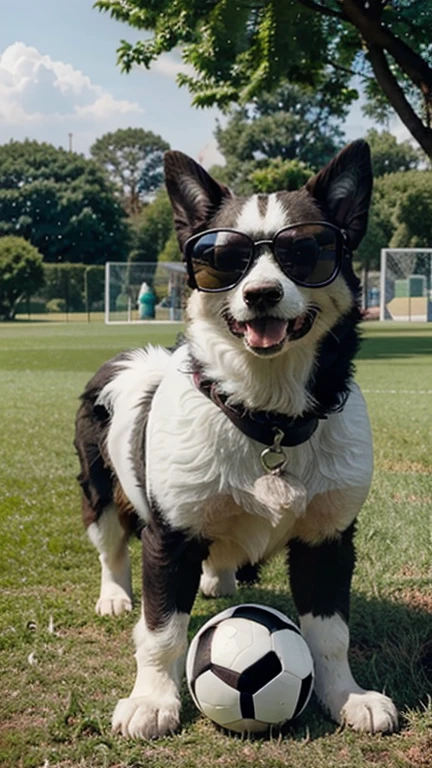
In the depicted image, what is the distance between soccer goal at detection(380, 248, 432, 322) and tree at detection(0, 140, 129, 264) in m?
28.3

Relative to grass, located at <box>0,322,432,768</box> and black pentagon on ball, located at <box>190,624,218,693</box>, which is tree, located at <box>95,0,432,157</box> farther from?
black pentagon on ball, located at <box>190,624,218,693</box>

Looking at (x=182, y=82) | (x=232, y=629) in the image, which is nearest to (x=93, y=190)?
(x=182, y=82)

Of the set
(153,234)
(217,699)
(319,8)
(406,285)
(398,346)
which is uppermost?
(153,234)

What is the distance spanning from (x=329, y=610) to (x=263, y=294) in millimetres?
1176

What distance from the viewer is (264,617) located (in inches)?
123

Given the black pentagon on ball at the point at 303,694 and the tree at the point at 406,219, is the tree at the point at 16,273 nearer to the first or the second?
the tree at the point at 406,219

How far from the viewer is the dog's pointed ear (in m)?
2.98

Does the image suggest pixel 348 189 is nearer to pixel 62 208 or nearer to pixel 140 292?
pixel 140 292

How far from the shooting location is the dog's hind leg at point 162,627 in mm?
2986

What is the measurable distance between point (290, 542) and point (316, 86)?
13.9 meters

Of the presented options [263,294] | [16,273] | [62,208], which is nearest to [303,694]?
[263,294]

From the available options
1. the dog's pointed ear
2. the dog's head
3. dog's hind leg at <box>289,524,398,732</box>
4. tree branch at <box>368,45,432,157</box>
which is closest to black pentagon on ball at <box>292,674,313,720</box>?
dog's hind leg at <box>289,524,398,732</box>

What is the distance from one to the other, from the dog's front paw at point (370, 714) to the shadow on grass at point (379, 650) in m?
0.06

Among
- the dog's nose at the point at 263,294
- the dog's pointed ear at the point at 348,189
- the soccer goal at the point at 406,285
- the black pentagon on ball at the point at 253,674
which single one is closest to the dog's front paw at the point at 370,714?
the black pentagon on ball at the point at 253,674
